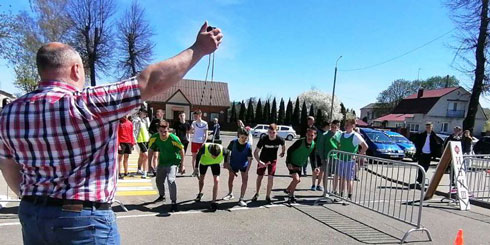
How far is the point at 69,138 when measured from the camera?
60.8 inches

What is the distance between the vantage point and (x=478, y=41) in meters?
18.1

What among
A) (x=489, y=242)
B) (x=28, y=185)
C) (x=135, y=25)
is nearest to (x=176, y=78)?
(x=28, y=185)

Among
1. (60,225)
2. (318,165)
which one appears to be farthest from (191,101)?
(60,225)

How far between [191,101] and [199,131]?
4071 centimetres

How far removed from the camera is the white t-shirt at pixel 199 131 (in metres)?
10.4

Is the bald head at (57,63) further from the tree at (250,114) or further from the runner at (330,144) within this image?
the tree at (250,114)

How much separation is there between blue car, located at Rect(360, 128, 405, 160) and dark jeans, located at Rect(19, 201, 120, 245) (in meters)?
16.2

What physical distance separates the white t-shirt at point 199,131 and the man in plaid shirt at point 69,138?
8612 millimetres

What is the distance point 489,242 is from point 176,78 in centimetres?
615

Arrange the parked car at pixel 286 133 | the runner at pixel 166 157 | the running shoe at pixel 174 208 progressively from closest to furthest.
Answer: the running shoe at pixel 174 208, the runner at pixel 166 157, the parked car at pixel 286 133

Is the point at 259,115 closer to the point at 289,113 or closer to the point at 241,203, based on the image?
the point at 289,113

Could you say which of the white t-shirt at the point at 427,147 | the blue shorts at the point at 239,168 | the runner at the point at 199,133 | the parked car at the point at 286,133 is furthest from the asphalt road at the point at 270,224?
the parked car at the point at 286,133

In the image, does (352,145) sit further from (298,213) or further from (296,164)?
(298,213)

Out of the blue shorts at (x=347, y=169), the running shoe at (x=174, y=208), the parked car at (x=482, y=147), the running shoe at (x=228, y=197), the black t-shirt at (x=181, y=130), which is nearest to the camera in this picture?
the running shoe at (x=174, y=208)
